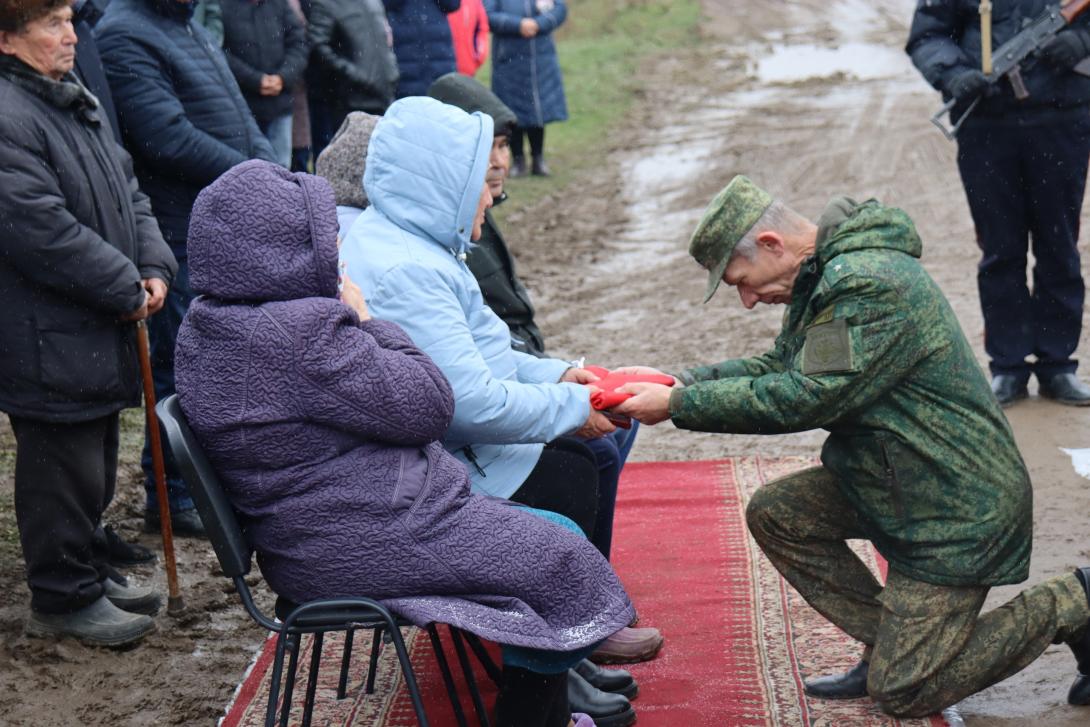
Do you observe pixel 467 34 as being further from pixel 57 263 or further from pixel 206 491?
pixel 206 491

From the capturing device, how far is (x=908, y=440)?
Result: 3.70m

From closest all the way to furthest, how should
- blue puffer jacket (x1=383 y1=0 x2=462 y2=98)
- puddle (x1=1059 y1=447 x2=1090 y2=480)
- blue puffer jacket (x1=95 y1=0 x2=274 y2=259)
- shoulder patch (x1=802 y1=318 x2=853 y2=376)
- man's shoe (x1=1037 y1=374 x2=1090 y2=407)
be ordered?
shoulder patch (x1=802 y1=318 x2=853 y2=376), blue puffer jacket (x1=95 y1=0 x2=274 y2=259), puddle (x1=1059 y1=447 x2=1090 y2=480), man's shoe (x1=1037 y1=374 x2=1090 y2=407), blue puffer jacket (x1=383 y1=0 x2=462 y2=98)

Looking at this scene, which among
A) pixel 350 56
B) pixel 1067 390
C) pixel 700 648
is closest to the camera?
pixel 700 648

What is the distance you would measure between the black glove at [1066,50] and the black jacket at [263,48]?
12.4 ft

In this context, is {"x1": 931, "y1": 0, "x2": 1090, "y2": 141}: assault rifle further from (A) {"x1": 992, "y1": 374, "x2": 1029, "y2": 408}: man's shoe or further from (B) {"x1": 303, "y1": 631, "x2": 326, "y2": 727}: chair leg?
(B) {"x1": 303, "y1": 631, "x2": 326, "y2": 727}: chair leg

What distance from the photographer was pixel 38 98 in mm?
4273

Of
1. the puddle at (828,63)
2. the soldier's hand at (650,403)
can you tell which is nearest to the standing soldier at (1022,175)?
the soldier's hand at (650,403)

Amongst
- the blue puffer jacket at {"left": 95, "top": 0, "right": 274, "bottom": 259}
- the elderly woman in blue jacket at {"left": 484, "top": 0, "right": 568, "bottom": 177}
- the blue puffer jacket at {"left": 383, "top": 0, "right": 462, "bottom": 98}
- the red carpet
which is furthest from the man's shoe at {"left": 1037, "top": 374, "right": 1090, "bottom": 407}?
the elderly woman in blue jacket at {"left": 484, "top": 0, "right": 568, "bottom": 177}

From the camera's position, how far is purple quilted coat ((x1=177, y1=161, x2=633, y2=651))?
3127 mm

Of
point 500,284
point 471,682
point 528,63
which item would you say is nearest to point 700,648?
point 471,682

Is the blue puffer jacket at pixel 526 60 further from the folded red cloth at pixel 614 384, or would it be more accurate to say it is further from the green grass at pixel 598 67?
the folded red cloth at pixel 614 384

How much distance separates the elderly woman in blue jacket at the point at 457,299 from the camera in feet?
12.2

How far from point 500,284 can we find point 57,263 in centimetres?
144

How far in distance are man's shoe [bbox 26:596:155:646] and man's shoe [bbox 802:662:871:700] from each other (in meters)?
2.18
